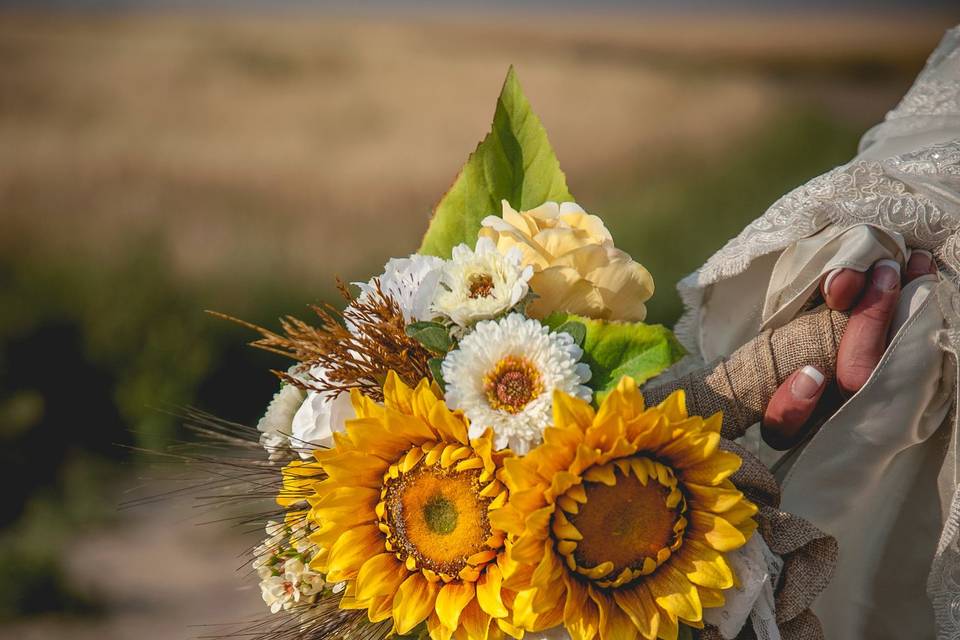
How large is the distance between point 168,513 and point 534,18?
88.8 inches

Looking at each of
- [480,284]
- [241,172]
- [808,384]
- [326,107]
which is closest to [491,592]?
[480,284]

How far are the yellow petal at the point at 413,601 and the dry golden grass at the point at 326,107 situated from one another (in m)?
2.23

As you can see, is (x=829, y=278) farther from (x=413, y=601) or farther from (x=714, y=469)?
(x=413, y=601)

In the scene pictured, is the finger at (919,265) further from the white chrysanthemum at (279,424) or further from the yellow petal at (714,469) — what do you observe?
the white chrysanthemum at (279,424)

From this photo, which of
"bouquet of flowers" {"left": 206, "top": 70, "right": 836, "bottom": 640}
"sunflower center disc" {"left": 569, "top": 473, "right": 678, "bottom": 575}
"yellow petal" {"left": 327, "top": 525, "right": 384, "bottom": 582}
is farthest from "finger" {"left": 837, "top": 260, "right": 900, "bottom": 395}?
"yellow petal" {"left": 327, "top": 525, "right": 384, "bottom": 582}

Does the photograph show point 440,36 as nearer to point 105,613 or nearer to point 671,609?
point 105,613

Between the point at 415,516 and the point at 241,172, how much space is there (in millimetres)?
→ 2395

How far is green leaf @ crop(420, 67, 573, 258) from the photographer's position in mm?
814

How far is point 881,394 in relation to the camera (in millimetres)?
746

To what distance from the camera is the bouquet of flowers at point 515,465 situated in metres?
0.60

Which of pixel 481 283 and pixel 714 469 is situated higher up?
pixel 481 283

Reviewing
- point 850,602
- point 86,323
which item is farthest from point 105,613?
point 850,602

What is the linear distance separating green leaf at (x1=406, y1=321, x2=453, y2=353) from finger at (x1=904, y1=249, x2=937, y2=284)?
47cm

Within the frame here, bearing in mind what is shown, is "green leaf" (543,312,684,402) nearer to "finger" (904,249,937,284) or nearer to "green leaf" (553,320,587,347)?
"green leaf" (553,320,587,347)
